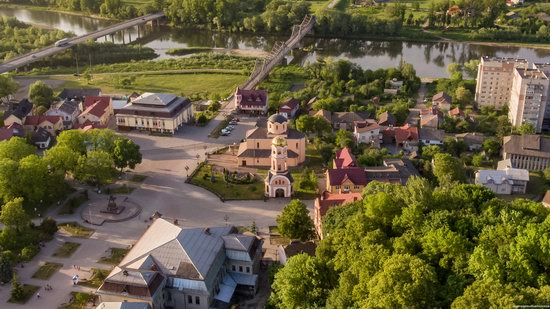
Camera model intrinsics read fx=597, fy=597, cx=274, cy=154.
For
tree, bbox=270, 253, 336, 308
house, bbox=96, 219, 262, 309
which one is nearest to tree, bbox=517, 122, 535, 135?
house, bbox=96, 219, 262, 309

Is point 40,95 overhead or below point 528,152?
overhead

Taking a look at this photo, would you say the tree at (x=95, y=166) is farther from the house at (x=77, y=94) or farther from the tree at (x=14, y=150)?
the house at (x=77, y=94)

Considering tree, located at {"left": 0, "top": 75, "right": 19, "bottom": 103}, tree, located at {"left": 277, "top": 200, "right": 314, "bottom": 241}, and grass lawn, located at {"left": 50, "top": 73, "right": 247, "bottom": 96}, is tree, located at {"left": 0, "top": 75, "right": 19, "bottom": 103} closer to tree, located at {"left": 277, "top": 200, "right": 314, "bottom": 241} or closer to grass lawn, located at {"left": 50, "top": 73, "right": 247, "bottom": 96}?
grass lawn, located at {"left": 50, "top": 73, "right": 247, "bottom": 96}

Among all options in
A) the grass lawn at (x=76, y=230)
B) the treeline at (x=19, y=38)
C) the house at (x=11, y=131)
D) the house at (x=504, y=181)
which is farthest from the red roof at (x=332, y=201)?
the treeline at (x=19, y=38)

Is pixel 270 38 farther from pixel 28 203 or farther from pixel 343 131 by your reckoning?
pixel 28 203

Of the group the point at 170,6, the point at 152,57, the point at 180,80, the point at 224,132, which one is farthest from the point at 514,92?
the point at 170,6

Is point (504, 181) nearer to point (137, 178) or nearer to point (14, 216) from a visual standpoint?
point (137, 178)

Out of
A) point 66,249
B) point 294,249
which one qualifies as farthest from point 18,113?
point 294,249
